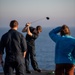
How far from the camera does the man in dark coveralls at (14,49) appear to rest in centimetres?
804

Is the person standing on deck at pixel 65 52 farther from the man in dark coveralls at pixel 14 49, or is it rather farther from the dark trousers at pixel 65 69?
the man in dark coveralls at pixel 14 49

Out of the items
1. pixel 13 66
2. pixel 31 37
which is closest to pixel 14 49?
pixel 13 66

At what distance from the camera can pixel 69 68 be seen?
762 cm

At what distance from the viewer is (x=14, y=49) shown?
805 cm

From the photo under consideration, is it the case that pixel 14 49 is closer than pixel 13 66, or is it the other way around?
pixel 14 49

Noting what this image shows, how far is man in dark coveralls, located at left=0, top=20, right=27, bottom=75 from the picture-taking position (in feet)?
26.4

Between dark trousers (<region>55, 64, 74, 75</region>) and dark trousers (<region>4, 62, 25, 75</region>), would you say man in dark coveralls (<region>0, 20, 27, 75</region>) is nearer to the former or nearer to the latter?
dark trousers (<region>4, 62, 25, 75</region>)

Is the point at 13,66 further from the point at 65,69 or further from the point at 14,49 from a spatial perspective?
the point at 65,69

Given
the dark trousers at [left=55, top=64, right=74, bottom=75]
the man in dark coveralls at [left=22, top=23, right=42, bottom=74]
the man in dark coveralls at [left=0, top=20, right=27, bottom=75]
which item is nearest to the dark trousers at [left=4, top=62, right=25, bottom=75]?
the man in dark coveralls at [left=0, top=20, right=27, bottom=75]

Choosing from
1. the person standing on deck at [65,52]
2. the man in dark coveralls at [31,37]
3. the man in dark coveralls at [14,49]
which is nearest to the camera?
the person standing on deck at [65,52]

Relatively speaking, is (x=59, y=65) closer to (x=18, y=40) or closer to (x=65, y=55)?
(x=65, y=55)

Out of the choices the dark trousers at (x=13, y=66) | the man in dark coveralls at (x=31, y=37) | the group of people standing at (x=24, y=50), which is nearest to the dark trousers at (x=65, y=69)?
the group of people standing at (x=24, y=50)

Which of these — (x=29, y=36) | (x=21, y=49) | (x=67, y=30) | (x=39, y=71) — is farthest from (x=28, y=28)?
(x=67, y=30)

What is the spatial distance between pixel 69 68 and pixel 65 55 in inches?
10.1
